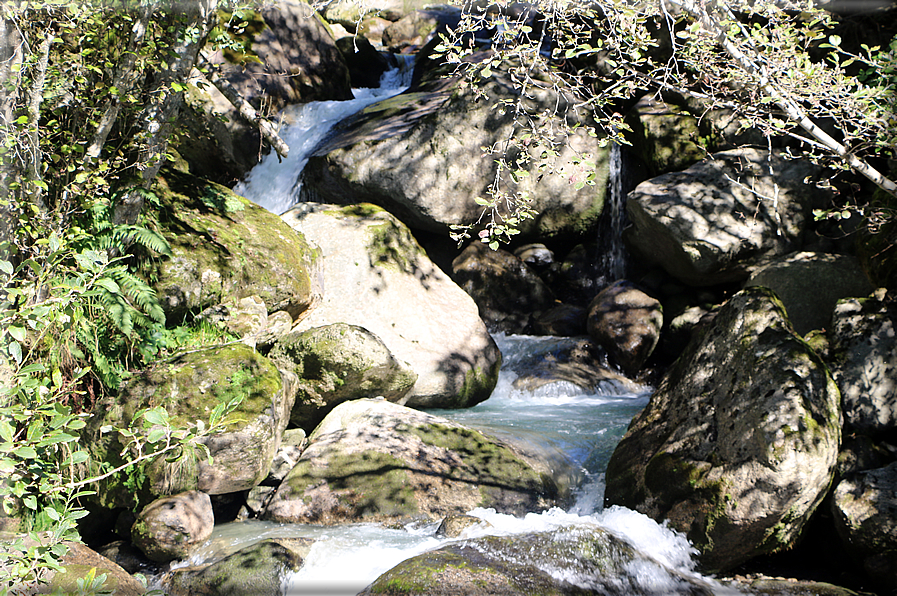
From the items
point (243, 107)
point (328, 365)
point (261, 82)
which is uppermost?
point (261, 82)

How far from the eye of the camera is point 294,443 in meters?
5.81

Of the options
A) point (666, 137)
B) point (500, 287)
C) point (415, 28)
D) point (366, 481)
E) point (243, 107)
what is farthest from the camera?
point (415, 28)

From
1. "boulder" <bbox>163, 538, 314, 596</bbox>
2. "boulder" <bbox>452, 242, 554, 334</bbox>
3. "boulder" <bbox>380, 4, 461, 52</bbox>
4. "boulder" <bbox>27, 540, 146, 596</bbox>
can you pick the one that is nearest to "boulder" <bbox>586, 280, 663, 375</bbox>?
"boulder" <bbox>452, 242, 554, 334</bbox>

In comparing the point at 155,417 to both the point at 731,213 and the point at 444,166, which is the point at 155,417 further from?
the point at 731,213

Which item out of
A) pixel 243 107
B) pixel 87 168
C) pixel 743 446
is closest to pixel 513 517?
pixel 743 446

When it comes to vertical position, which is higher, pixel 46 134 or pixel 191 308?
pixel 46 134

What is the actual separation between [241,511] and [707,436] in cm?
411

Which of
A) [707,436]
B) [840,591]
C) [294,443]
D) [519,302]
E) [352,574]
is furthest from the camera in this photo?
[519,302]

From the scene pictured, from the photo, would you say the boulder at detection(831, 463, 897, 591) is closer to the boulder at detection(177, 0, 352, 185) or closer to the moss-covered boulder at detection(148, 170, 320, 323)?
the moss-covered boulder at detection(148, 170, 320, 323)

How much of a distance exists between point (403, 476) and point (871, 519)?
11.8 feet

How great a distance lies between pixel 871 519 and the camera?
3.73m

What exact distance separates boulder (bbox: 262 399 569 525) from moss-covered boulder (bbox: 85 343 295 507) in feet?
1.53

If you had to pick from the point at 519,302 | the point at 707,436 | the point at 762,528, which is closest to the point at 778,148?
the point at 519,302

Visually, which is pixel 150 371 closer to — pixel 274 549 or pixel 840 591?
pixel 274 549
